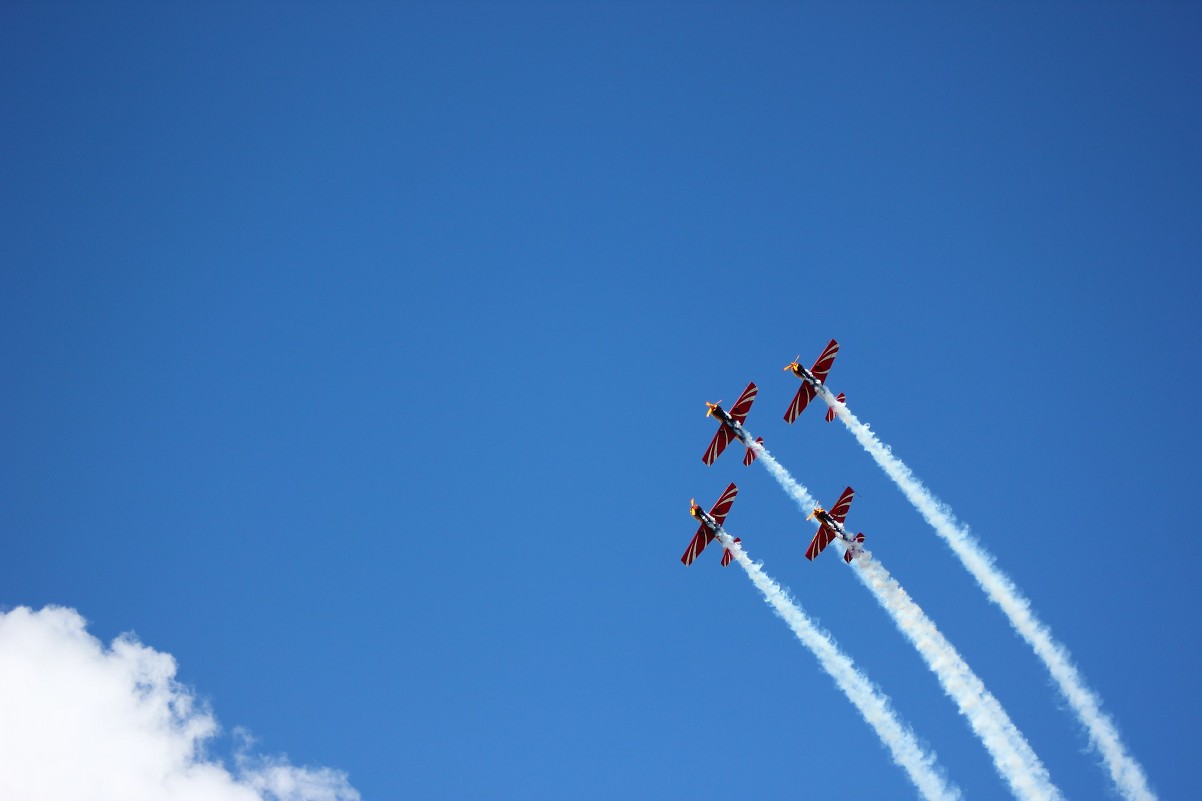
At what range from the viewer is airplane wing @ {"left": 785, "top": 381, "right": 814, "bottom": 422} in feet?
314

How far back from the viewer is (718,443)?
3787 inches

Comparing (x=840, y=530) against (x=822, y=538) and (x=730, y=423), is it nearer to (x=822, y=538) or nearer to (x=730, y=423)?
(x=822, y=538)

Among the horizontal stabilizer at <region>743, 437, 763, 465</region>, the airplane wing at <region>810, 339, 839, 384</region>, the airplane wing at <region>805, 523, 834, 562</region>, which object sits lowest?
the airplane wing at <region>805, 523, 834, 562</region>

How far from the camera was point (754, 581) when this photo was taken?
308ft

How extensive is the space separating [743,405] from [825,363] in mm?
6331

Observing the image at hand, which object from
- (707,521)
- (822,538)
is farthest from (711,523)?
(822,538)

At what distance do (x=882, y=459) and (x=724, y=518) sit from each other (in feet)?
37.7

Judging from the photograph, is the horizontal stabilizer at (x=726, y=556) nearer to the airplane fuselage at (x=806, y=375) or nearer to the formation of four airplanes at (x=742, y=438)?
the formation of four airplanes at (x=742, y=438)

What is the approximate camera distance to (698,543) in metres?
95.0

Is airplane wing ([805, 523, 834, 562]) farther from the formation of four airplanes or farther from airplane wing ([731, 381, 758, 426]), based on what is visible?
airplane wing ([731, 381, 758, 426])

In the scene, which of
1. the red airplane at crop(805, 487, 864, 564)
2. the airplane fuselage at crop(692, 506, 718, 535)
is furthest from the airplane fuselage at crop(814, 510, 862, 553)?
the airplane fuselage at crop(692, 506, 718, 535)

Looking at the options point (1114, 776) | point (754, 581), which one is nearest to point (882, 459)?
point (754, 581)

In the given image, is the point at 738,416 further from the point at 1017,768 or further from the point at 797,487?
the point at 1017,768

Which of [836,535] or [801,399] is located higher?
[801,399]
